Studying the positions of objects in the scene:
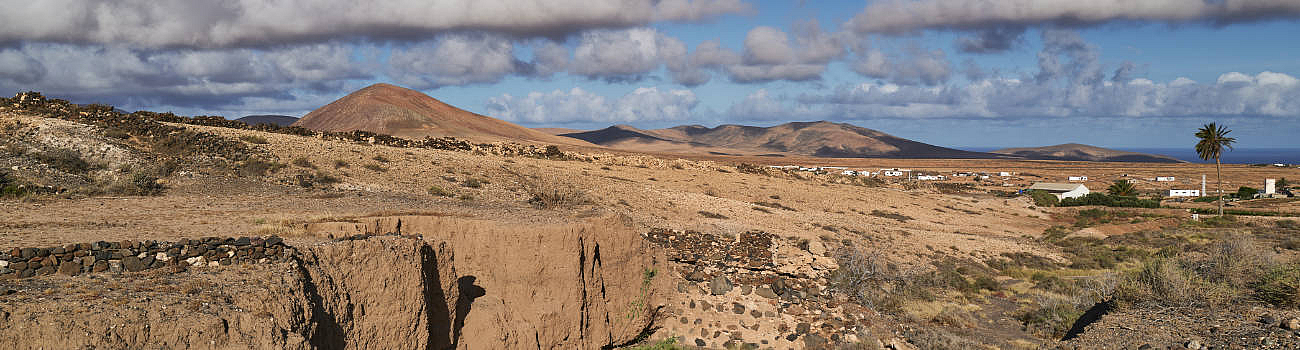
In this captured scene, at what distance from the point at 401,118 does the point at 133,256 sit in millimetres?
74012

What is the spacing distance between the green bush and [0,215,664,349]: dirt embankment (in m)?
40.7

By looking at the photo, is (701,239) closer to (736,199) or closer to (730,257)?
(730,257)

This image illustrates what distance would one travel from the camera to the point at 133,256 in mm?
7355

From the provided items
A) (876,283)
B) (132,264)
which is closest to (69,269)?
(132,264)

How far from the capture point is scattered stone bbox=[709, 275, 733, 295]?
12.1 m

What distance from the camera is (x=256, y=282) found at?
697cm

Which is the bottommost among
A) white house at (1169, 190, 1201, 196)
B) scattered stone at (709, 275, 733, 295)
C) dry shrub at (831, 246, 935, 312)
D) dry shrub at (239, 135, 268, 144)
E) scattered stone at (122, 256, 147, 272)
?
white house at (1169, 190, 1201, 196)

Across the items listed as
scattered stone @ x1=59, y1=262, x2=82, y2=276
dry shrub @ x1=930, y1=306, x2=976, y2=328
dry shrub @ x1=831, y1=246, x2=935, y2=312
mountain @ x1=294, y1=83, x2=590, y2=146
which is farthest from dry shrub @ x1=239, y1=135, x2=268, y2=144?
mountain @ x1=294, y1=83, x2=590, y2=146

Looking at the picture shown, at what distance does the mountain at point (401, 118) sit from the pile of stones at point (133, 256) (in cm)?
6118

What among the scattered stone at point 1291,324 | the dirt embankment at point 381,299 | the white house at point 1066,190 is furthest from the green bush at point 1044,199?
the dirt embankment at point 381,299

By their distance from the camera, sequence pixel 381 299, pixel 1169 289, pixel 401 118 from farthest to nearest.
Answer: pixel 401 118
pixel 1169 289
pixel 381 299

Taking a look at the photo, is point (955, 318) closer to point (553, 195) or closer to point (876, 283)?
point (876, 283)

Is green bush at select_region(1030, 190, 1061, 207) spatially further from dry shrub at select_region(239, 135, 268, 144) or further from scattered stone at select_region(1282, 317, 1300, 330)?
dry shrub at select_region(239, 135, 268, 144)

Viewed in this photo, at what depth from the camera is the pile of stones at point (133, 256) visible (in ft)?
22.6
